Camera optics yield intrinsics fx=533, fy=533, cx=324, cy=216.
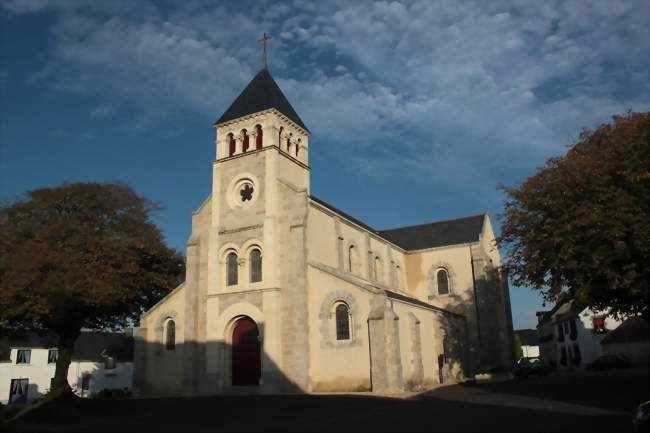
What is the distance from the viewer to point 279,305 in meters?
29.8

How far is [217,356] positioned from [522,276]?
17.5 meters

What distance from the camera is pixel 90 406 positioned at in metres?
23.9

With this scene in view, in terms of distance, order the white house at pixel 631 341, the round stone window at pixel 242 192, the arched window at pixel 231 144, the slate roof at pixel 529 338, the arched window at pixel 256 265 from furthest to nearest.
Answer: the slate roof at pixel 529 338 → the white house at pixel 631 341 → the arched window at pixel 231 144 → the round stone window at pixel 242 192 → the arched window at pixel 256 265

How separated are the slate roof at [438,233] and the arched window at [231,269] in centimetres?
1376

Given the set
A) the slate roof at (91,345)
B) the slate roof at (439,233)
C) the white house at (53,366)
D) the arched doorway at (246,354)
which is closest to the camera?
the arched doorway at (246,354)

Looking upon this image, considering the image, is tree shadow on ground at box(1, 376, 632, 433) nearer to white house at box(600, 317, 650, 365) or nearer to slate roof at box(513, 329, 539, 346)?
white house at box(600, 317, 650, 365)

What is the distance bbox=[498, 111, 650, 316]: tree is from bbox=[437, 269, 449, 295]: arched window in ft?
67.2

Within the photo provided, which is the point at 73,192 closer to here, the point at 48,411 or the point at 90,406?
the point at 90,406

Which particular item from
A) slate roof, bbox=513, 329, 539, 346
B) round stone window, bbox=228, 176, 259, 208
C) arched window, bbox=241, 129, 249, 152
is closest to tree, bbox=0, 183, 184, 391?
round stone window, bbox=228, 176, 259, 208

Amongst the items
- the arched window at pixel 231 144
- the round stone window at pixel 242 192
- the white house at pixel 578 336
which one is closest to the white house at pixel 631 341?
the white house at pixel 578 336

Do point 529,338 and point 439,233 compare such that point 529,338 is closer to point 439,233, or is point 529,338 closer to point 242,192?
point 439,233

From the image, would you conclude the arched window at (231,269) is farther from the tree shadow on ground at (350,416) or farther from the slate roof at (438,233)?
the slate roof at (438,233)

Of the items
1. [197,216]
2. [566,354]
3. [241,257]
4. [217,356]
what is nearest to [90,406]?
[217,356]

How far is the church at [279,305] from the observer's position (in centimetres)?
2788
